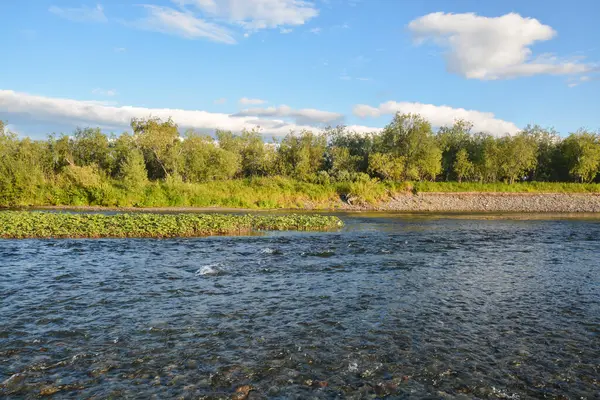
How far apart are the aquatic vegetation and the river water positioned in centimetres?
656

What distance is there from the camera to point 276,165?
9831cm

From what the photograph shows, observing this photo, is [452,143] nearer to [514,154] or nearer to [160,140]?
[514,154]

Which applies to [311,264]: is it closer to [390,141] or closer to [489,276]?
[489,276]

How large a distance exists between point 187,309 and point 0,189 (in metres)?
59.3

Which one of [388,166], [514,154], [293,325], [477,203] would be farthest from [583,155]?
[293,325]

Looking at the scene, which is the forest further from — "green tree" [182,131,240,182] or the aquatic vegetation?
the aquatic vegetation

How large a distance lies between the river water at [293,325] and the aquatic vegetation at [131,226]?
656 cm

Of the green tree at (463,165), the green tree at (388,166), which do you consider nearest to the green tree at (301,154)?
the green tree at (388,166)

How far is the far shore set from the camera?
246ft

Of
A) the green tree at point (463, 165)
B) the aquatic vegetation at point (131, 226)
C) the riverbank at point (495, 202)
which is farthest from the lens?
the green tree at point (463, 165)

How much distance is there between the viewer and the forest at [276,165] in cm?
6669

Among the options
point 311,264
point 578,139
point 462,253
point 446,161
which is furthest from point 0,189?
point 578,139

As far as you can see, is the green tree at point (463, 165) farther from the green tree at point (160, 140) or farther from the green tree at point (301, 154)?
the green tree at point (160, 140)

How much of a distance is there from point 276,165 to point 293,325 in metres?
84.1
